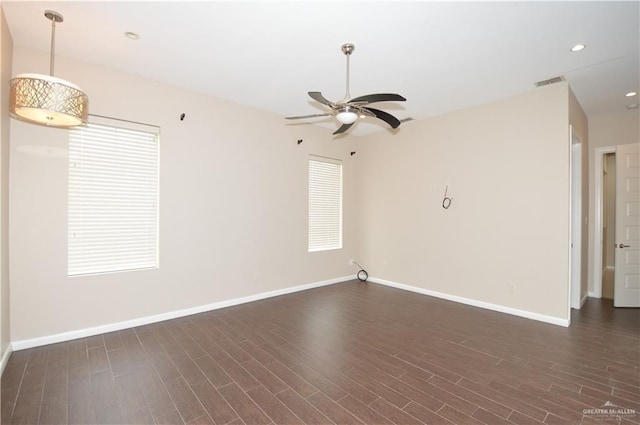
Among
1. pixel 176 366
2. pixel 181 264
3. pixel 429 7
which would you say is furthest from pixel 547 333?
pixel 181 264

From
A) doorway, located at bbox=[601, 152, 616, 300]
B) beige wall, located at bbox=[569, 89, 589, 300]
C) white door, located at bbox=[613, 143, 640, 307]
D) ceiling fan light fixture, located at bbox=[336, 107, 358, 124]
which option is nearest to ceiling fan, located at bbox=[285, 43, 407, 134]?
ceiling fan light fixture, located at bbox=[336, 107, 358, 124]

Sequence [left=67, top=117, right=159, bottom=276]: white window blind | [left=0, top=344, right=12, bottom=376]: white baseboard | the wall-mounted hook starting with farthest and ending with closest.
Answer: the wall-mounted hook < [left=67, top=117, right=159, bottom=276]: white window blind < [left=0, top=344, right=12, bottom=376]: white baseboard

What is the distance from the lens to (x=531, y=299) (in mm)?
3959

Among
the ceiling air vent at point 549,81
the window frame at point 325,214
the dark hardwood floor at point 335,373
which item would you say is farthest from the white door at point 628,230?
the window frame at point 325,214

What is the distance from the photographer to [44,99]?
88.1 inches

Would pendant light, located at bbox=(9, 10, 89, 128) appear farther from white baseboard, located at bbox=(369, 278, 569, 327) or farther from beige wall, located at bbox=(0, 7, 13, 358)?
white baseboard, located at bbox=(369, 278, 569, 327)

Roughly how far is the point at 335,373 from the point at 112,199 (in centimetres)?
315

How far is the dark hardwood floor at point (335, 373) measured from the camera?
208 centimetres

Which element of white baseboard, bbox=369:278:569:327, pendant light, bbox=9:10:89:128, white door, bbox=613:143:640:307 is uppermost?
pendant light, bbox=9:10:89:128

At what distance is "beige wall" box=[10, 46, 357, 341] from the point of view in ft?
9.82

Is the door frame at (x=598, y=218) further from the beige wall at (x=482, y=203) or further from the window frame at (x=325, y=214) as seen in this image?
the window frame at (x=325, y=214)

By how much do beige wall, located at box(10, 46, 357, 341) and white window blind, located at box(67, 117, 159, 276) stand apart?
11 centimetres

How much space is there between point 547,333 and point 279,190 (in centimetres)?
409

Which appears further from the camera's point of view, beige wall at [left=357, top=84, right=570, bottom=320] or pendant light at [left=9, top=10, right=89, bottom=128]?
beige wall at [left=357, top=84, right=570, bottom=320]
